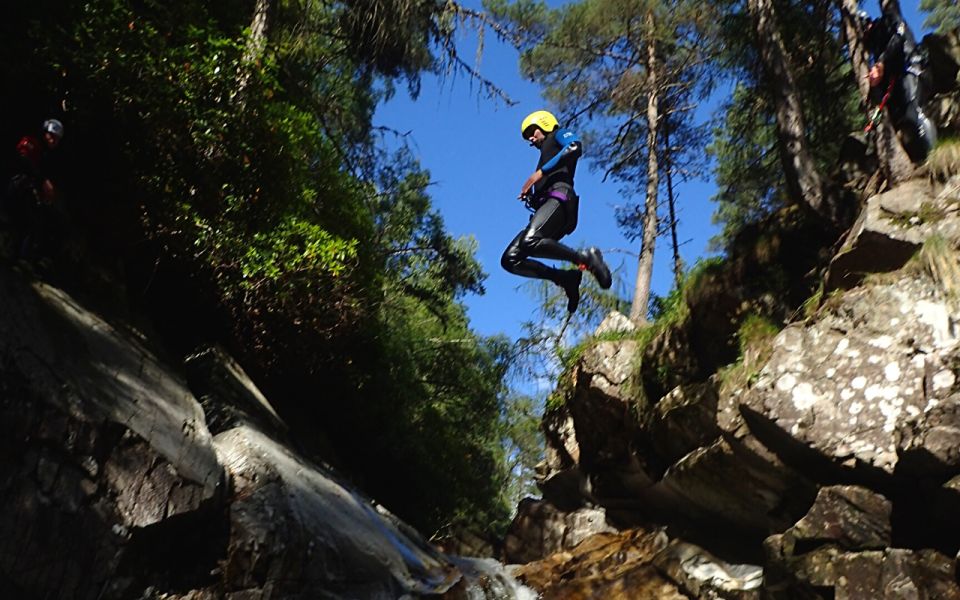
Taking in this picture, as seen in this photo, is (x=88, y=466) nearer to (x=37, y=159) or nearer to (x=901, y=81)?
(x=37, y=159)

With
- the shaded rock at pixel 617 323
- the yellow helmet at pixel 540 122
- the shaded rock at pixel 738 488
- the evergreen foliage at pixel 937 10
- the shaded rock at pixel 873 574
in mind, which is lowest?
the shaded rock at pixel 873 574

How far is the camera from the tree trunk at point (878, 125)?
26.6ft

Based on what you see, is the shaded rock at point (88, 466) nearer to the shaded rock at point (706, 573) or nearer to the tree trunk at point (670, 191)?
the shaded rock at point (706, 573)

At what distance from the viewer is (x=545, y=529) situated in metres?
13.7

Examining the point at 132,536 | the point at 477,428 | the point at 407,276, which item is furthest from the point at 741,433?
the point at 477,428

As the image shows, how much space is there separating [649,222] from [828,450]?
28.8ft

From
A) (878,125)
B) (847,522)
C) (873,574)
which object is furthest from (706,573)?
(878,125)

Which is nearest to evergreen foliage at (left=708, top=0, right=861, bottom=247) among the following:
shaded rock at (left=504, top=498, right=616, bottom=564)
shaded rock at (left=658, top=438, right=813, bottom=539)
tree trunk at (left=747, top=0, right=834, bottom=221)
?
tree trunk at (left=747, top=0, right=834, bottom=221)

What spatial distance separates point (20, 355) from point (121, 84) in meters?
3.78

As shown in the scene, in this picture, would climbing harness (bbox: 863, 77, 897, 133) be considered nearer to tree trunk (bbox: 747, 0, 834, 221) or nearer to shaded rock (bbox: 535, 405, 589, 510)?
tree trunk (bbox: 747, 0, 834, 221)

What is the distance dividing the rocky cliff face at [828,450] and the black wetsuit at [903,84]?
1085 millimetres

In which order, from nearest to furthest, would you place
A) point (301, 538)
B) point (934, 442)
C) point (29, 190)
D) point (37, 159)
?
point (934, 442), point (301, 538), point (29, 190), point (37, 159)

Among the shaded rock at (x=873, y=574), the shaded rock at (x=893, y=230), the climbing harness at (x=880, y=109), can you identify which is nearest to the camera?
the shaded rock at (x=873, y=574)

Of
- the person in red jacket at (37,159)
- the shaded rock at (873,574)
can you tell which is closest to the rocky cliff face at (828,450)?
the shaded rock at (873,574)
